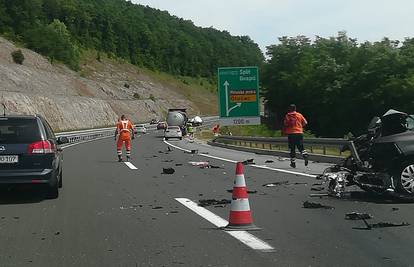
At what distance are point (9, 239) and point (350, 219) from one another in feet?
15.7

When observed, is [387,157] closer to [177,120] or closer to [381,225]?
[381,225]

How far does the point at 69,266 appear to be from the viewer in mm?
6566

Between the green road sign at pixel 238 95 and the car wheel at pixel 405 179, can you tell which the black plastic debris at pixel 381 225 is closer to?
the car wheel at pixel 405 179

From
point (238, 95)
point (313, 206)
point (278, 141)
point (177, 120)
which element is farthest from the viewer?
point (177, 120)

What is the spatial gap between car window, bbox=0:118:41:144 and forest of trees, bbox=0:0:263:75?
4072 inches

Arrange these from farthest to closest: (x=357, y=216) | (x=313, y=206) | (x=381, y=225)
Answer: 1. (x=313, y=206)
2. (x=357, y=216)
3. (x=381, y=225)

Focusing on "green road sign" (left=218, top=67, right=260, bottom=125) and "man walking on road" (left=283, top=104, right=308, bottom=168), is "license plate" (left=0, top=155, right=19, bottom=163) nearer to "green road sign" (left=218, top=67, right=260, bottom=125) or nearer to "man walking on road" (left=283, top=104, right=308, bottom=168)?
"man walking on road" (left=283, top=104, right=308, bottom=168)

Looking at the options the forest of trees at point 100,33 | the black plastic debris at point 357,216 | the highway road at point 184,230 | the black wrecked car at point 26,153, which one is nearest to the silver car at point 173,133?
the highway road at point 184,230

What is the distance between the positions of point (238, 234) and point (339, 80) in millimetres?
70045

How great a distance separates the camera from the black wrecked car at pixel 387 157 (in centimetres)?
1084

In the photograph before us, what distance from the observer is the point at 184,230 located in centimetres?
872

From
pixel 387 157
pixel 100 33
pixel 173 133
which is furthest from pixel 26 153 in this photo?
pixel 100 33

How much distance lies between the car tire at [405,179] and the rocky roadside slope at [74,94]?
195ft

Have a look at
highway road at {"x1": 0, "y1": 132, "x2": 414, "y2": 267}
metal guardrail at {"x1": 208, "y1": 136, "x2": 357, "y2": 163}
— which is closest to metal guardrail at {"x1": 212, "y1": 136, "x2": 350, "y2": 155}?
metal guardrail at {"x1": 208, "y1": 136, "x2": 357, "y2": 163}
